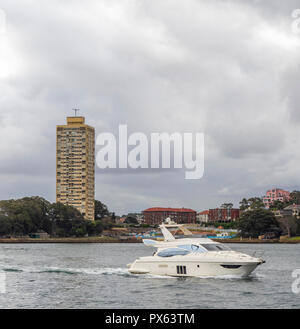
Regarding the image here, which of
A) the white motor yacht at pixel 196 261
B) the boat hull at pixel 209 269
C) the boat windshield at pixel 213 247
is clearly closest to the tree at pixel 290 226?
the boat windshield at pixel 213 247

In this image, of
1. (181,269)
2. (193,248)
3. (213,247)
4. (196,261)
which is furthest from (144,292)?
(213,247)

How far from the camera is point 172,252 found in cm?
4375

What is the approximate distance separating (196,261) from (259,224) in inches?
5834

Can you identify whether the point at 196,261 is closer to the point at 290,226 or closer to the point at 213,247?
the point at 213,247

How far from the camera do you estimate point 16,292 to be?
3856 cm

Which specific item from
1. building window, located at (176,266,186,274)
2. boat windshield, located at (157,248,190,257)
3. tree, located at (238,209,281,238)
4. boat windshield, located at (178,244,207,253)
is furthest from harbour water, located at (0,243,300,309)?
tree, located at (238,209,281,238)

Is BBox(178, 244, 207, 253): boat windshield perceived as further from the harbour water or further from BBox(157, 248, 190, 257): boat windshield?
the harbour water

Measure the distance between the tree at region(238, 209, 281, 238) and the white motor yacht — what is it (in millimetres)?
146169

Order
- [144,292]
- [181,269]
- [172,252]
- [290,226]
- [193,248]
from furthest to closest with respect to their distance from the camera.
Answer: [290,226] < [172,252] < [193,248] < [181,269] < [144,292]

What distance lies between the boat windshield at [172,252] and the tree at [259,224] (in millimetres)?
146963

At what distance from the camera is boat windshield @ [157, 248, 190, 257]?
4341cm

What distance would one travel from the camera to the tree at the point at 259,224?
187125mm

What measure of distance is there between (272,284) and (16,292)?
60.2ft

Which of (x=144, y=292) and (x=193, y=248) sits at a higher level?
(x=193, y=248)
